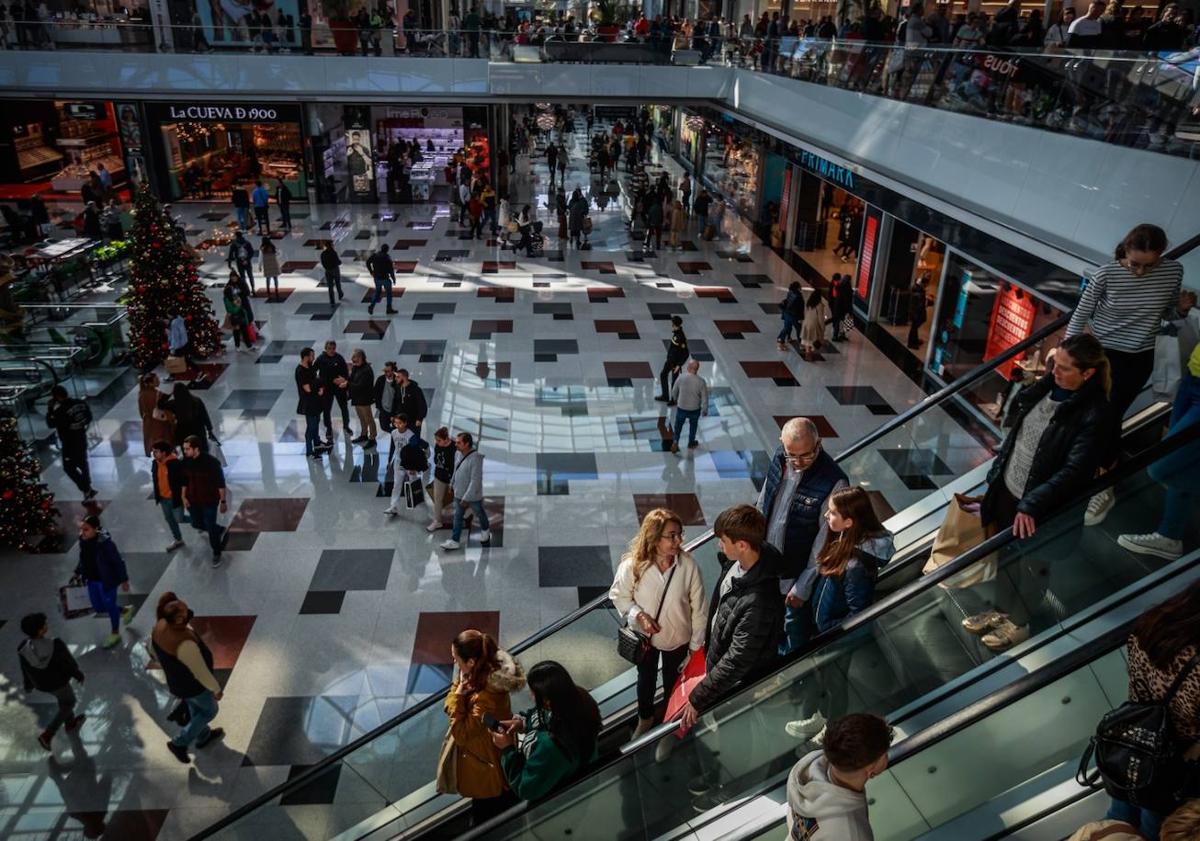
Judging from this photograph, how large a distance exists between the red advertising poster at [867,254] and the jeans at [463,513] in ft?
33.3

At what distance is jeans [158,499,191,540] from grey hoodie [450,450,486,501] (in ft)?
8.90

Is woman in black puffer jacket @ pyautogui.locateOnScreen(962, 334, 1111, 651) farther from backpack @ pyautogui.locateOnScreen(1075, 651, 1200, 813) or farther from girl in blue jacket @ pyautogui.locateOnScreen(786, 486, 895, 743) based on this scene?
backpack @ pyautogui.locateOnScreen(1075, 651, 1200, 813)

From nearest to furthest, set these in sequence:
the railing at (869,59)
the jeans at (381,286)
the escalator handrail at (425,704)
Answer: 1. the escalator handrail at (425,704)
2. the railing at (869,59)
3. the jeans at (381,286)

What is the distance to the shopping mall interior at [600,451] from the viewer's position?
11.6 ft

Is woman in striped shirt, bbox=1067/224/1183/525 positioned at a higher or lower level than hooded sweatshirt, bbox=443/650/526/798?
higher

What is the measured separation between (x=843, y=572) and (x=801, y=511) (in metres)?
0.57

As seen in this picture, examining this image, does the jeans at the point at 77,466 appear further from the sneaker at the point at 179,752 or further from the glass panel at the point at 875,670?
the glass panel at the point at 875,670

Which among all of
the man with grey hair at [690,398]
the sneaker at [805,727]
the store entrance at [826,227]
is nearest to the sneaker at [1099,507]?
the sneaker at [805,727]

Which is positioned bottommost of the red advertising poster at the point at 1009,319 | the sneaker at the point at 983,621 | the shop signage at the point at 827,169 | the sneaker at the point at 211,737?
the sneaker at the point at 211,737

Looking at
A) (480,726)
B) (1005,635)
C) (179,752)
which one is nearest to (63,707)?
(179,752)

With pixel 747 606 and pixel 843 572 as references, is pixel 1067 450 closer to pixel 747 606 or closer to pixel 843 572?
pixel 843 572

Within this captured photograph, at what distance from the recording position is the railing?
291 inches

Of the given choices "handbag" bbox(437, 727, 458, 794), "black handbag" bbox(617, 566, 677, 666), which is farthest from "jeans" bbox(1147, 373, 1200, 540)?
"handbag" bbox(437, 727, 458, 794)

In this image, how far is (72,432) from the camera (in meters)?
8.73
